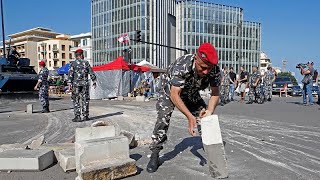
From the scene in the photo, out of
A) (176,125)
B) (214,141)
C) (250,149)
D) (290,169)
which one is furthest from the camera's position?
(176,125)

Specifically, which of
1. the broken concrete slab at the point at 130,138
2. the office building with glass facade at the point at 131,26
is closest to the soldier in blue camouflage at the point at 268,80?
the broken concrete slab at the point at 130,138

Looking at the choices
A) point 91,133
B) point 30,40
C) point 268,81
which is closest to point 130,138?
point 91,133

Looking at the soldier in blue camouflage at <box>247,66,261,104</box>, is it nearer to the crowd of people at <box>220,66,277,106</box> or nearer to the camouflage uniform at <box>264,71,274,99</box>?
the crowd of people at <box>220,66,277,106</box>

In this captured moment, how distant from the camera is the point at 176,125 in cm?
823

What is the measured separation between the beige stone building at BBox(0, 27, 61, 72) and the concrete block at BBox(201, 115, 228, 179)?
388 ft

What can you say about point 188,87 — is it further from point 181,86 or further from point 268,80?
point 268,80

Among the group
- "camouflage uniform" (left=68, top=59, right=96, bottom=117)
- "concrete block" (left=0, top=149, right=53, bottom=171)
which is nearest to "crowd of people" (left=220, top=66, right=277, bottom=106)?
"camouflage uniform" (left=68, top=59, right=96, bottom=117)

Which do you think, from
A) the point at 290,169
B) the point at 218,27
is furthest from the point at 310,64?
the point at 218,27

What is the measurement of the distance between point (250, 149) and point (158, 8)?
7405cm

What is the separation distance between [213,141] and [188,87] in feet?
2.74

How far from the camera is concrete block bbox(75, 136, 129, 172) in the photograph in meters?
3.77

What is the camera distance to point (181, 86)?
399 cm

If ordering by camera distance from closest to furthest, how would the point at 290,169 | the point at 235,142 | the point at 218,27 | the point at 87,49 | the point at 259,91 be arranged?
the point at 290,169
the point at 235,142
the point at 259,91
the point at 218,27
the point at 87,49

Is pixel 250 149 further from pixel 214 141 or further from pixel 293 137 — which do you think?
pixel 214 141
